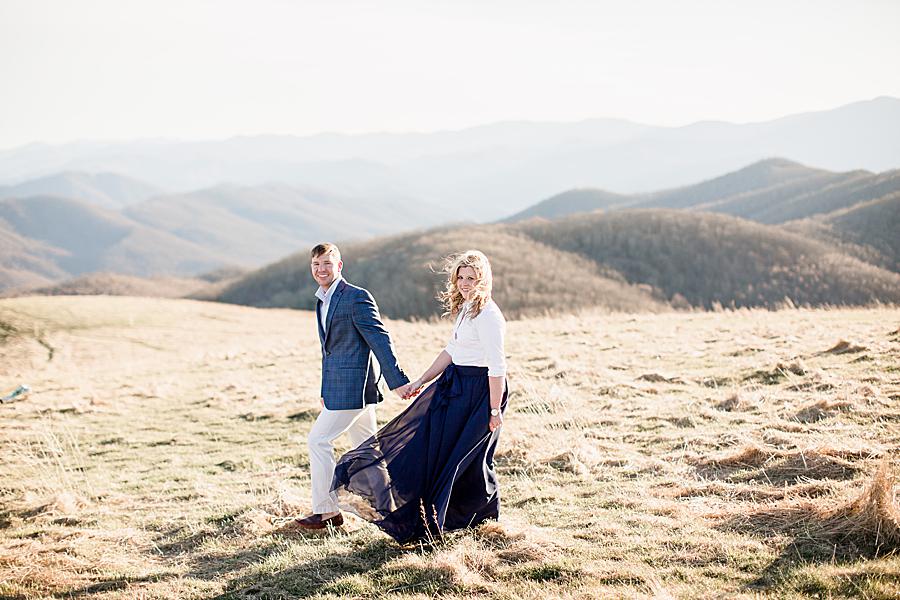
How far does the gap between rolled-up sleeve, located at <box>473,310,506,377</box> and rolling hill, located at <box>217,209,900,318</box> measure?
5042cm

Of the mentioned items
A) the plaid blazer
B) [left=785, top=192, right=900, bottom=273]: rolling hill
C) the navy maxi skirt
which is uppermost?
[left=785, top=192, right=900, bottom=273]: rolling hill

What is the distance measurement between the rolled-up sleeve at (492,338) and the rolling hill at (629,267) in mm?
50417

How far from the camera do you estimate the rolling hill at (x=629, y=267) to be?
221 feet

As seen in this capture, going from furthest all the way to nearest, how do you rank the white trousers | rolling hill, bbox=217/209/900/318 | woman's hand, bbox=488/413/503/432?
rolling hill, bbox=217/209/900/318
the white trousers
woman's hand, bbox=488/413/503/432

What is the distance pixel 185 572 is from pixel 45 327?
36.5 m

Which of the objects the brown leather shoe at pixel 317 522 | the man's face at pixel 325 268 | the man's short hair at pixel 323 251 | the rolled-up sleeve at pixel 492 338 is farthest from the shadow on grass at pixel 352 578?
the man's short hair at pixel 323 251

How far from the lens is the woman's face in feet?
18.2

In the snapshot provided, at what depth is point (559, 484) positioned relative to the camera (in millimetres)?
7309

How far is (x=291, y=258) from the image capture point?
452 feet

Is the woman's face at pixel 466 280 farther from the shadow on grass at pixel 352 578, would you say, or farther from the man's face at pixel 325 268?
the shadow on grass at pixel 352 578

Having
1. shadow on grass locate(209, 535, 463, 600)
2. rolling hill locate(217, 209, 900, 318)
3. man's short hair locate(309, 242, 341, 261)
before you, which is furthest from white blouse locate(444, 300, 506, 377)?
→ rolling hill locate(217, 209, 900, 318)

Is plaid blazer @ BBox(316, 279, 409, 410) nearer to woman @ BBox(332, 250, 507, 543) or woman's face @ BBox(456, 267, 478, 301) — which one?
woman @ BBox(332, 250, 507, 543)

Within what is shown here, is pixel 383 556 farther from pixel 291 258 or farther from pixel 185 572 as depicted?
pixel 291 258

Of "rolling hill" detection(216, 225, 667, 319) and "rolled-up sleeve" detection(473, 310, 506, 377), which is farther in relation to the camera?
"rolling hill" detection(216, 225, 667, 319)
